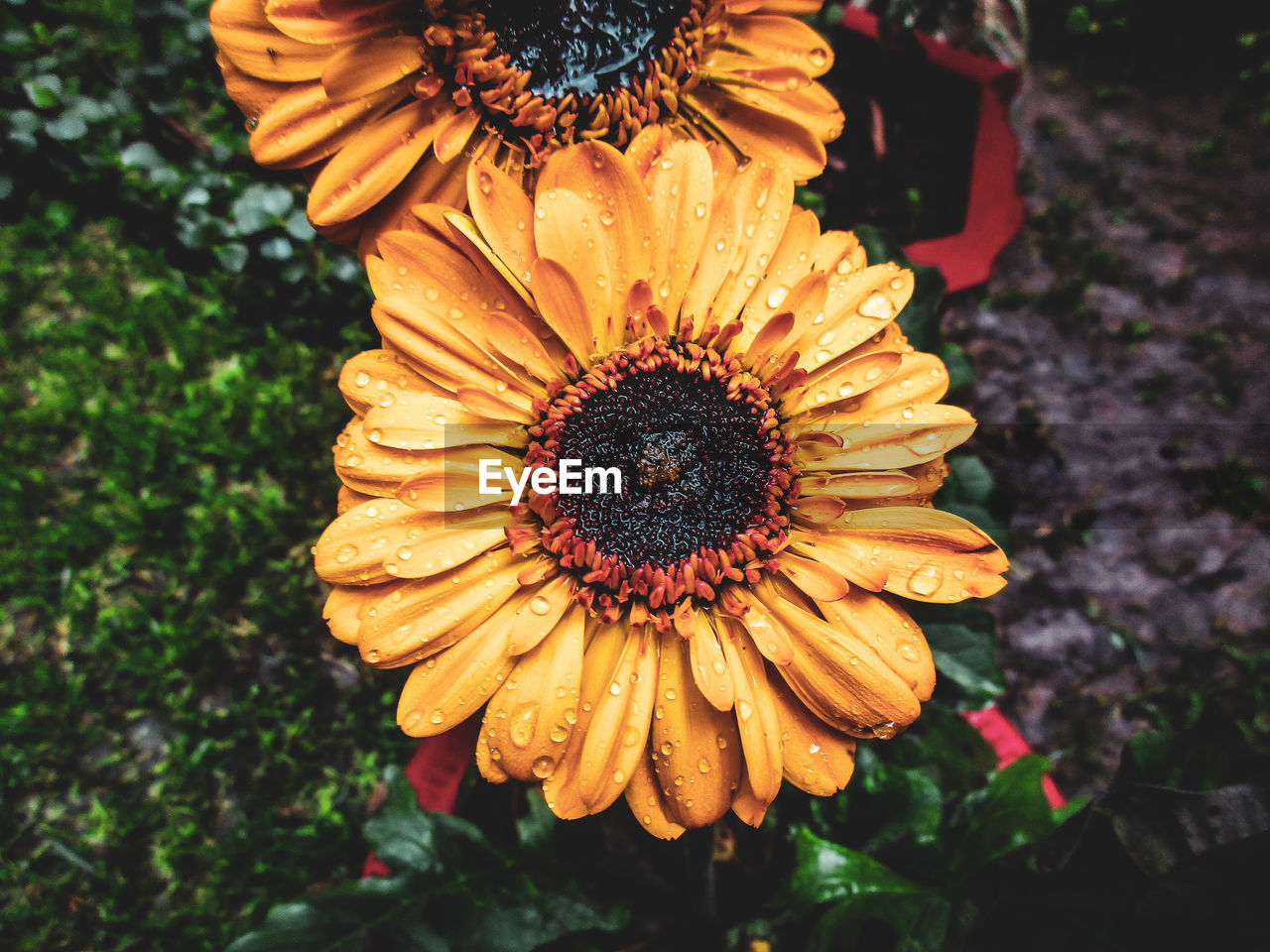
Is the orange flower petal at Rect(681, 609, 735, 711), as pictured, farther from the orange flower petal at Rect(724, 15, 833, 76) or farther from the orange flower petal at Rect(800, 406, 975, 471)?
the orange flower petal at Rect(724, 15, 833, 76)

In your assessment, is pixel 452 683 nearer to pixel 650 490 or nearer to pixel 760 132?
pixel 650 490

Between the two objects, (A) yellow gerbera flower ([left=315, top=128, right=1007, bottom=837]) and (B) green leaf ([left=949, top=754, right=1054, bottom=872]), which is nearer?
(A) yellow gerbera flower ([left=315, top=128, right=1007, bottom=837])

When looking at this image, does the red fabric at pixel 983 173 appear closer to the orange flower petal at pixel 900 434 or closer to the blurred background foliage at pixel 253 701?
the blurred background foliage at pixel 253 701

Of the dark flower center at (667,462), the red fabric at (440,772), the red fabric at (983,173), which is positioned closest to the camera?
the dark flower center at (667,462)

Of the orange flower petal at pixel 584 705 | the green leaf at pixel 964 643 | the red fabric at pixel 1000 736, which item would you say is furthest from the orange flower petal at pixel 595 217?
the red fabric at pixel 1000 736

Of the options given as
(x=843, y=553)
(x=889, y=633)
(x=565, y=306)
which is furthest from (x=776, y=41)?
(x=889, y=633)

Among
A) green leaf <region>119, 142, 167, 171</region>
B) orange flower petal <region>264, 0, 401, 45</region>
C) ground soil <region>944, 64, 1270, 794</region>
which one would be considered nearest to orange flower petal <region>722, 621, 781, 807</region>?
orange flower petal <region>264, 0, 401, 45</region>
